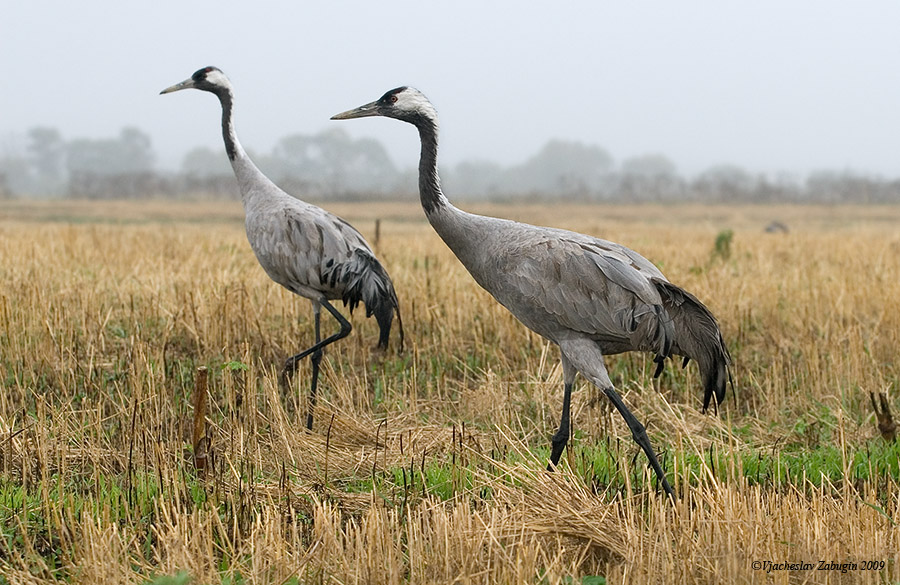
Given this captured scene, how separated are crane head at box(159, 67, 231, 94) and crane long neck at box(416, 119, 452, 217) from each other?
2762mm

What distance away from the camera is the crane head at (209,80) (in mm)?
6590

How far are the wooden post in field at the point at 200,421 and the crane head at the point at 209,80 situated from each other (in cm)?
332

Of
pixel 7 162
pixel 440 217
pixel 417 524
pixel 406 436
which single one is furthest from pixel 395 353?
pixel 7 162

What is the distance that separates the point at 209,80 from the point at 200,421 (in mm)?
3527

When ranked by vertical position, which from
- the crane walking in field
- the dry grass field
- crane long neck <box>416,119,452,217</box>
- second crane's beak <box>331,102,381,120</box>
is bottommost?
the dry grass field

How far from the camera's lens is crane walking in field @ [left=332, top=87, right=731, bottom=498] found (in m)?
3.99

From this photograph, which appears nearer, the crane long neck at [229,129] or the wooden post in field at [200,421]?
the wooden post in field at [200,421]

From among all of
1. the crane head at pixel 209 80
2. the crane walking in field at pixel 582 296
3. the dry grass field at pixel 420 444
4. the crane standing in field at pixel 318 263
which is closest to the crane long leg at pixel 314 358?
the crane standing in field at pixel 318 263

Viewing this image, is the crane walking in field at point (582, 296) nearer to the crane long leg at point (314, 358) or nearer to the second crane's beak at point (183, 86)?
the crane long leg at point (314, 358)

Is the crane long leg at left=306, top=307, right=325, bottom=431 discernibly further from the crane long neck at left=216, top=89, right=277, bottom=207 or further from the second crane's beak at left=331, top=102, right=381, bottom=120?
the second crane's beak at left=331, top=102, right=381, bottom=120

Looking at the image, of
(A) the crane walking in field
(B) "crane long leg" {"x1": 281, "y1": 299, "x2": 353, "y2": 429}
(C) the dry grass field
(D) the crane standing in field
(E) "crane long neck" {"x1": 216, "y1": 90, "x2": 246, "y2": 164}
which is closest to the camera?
(C) the dry grass field

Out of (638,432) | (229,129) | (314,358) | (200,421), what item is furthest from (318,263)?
(638,432)

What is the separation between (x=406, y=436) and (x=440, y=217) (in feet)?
3.92

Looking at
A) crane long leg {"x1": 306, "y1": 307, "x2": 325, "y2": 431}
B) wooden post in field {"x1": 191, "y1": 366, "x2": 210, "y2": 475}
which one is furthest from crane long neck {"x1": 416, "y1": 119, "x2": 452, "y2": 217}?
crane long leg {"x1": 306, "y1": 307, "x2": 325, "y2": 431}
